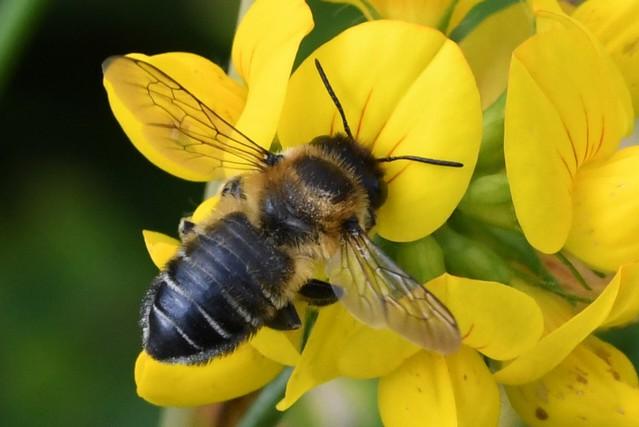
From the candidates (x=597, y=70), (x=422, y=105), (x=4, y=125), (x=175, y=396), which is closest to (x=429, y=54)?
(x=422, y=105)

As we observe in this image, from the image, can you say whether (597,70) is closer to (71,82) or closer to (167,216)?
(167,216)

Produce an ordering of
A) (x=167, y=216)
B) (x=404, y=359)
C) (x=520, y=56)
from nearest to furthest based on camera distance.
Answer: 1. (x=520, y=56)
2. (x=404, y=359)
3. (x=167, y=216)

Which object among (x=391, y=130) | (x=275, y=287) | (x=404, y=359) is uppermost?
(x=391, y=130)

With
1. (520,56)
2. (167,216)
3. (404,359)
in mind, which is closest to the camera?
(520,56)

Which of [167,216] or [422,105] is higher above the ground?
[422,105]

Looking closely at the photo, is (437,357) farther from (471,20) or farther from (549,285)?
(471,20)

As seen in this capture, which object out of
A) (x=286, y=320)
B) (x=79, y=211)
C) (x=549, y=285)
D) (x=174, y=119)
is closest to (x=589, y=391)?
(x=549, y=285)

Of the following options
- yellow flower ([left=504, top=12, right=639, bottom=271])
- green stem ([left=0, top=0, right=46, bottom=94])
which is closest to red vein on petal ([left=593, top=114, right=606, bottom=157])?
yellow flower ([left=504, top=12, right=639, bottom=271])
